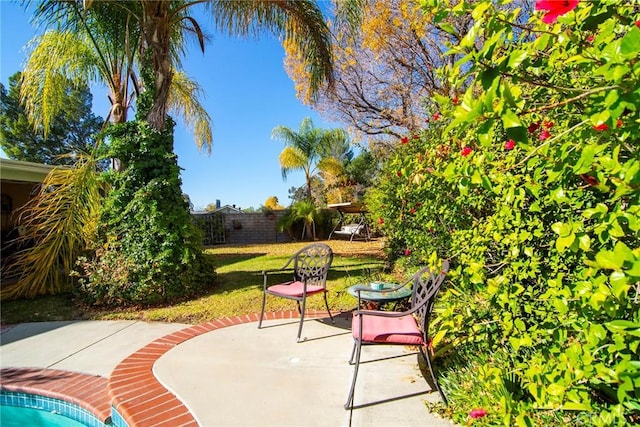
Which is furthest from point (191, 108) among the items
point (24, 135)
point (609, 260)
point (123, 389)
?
point (24, 135)

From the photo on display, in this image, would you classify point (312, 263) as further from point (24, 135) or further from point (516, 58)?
point (24, 135)

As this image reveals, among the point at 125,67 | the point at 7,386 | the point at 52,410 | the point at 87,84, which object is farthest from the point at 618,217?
the point at 87,84

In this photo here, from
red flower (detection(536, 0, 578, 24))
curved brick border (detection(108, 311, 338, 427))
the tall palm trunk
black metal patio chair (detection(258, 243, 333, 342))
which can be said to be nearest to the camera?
red flower (detection(536, 0, 578, 24))

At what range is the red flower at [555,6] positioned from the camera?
2.93 feet

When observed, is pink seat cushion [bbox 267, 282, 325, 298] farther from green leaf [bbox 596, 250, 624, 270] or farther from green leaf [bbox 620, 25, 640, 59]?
green leaf [bbox 620, 25, 640, 59]

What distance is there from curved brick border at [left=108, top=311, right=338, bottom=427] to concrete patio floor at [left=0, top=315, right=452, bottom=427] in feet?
0.22

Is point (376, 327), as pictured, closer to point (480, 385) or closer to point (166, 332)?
point (480, 385)

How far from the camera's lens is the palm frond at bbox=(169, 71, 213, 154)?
10258 mm

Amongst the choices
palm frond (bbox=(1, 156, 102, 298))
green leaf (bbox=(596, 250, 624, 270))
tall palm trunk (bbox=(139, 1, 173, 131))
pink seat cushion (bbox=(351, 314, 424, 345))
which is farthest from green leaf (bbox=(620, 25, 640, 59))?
palm frond (bbox=(1, 156, 102, 298))

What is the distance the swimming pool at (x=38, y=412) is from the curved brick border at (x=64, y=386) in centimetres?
5

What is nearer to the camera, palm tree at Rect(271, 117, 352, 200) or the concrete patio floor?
the concrete patio floor

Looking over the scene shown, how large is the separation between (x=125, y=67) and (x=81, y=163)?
3088 mm

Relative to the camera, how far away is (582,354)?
1159mm

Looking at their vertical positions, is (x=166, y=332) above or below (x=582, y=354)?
below
